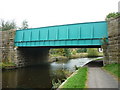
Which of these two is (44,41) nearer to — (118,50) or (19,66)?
(19,66)

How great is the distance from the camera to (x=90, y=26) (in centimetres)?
1917

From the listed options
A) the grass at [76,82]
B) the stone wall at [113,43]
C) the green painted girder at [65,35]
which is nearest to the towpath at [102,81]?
the grass at [76,82]

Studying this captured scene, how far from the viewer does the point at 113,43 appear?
1609 centimetres

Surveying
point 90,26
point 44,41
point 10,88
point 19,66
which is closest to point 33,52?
point 19,66

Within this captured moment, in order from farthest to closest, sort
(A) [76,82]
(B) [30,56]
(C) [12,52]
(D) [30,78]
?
(B) [30,56] → (C) [12,52] → (D) [30,78] → (A) [76,82]

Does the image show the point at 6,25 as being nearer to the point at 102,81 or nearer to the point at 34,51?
the point at 34,51

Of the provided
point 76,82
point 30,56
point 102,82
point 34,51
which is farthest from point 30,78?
point 34,51

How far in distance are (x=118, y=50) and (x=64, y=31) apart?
9310mm

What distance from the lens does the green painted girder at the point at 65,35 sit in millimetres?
18536

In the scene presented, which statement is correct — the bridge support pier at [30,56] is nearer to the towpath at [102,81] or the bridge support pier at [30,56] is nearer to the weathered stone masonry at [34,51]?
the weathered stone masonry at [34,51]

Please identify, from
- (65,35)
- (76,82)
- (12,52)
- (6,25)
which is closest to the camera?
(76,82)

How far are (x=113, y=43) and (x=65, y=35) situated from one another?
7.95m

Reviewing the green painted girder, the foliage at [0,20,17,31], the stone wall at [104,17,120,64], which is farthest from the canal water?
the foliage at [0,20,17,31]

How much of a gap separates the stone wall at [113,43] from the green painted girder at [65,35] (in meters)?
1.12
